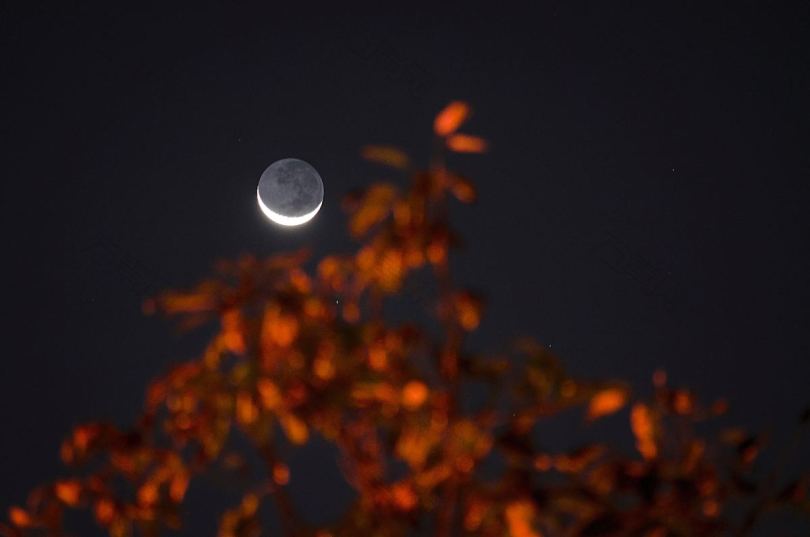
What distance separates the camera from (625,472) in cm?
231

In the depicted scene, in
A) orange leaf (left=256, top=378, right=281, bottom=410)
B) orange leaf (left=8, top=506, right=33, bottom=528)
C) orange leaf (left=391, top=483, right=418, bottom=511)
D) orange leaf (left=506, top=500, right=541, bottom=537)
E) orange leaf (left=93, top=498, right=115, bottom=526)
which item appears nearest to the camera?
orange leaf (left=506, top=500, right=541, bottom=537)

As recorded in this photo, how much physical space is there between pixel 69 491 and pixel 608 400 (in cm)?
134

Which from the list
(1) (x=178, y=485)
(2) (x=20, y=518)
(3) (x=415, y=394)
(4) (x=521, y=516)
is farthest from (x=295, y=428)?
(2) (x=20, y=518)

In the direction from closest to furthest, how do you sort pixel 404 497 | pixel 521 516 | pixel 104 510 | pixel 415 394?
pixel 521 516 → pixel 415 394 → pixel 404 497 → pixel 104 510

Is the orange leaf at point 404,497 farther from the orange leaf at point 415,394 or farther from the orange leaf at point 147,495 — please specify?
the orange leaf at point 147,495

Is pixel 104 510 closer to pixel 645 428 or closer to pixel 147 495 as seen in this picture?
pixel 147 495

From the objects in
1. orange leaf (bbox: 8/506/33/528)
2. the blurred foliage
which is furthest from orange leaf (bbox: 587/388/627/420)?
orange leaf (bbox: 8/506/33/528)

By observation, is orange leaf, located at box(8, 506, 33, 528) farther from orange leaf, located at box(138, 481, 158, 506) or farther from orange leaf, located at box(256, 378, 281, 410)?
orange leaf, located at box(256, 378, 281, 410)

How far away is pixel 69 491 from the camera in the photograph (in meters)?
2.58

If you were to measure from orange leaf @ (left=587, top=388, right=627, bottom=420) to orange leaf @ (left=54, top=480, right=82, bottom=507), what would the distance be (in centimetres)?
128

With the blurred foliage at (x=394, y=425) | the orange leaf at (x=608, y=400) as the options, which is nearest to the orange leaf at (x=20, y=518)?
the blurred foliage at (x=394, y=425)

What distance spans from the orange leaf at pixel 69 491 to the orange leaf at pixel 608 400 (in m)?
1.28

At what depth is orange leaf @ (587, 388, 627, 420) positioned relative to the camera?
237 cm

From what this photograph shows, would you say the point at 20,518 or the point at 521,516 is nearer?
the point at 521,516
